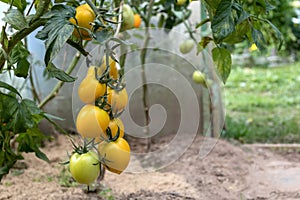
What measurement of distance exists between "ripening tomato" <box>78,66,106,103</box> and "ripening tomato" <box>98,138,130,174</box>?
0.09 meters

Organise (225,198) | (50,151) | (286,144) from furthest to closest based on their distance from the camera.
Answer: (286,144), (50,151), (225,198)

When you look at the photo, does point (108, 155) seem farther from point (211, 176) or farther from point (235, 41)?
point (211, 176)

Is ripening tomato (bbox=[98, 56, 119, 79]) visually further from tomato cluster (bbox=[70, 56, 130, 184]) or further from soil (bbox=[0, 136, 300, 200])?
soil (bbox=[0, 136, 300, 200])

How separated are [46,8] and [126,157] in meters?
0.36

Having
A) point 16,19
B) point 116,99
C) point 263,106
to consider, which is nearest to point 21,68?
point 16,19

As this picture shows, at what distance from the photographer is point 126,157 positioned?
0.92 meters

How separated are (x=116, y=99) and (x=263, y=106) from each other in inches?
A: 123

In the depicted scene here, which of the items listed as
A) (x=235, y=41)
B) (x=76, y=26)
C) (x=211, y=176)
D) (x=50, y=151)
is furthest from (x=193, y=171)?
(x=76, y=26)

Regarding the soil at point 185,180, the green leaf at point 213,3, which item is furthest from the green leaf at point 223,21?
the soil at point 185,180

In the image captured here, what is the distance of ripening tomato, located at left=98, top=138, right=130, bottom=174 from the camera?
2.96ft

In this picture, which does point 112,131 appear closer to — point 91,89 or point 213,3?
point 91,89

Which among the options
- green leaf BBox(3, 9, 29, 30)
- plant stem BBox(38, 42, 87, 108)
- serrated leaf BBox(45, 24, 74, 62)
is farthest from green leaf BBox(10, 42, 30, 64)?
plant stem BBox(38, 42, 87, 108)

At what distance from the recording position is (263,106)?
388 cm

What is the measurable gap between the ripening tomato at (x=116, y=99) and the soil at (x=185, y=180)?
78 centimetres
